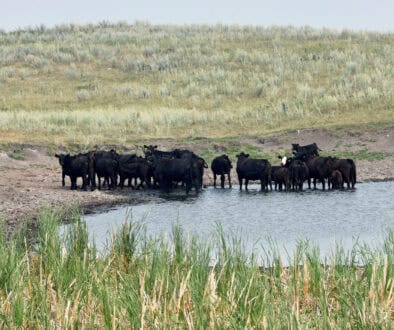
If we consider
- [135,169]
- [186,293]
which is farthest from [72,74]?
[186,293]

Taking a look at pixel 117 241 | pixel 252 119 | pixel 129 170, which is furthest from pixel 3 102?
pixel 117 241

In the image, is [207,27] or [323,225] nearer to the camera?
[323,225]

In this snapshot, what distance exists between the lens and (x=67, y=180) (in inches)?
1182

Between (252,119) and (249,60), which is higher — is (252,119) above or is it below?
below

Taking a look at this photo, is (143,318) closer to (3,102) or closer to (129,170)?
(129,170)

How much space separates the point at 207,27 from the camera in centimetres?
7519

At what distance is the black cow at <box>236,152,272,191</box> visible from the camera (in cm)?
2811

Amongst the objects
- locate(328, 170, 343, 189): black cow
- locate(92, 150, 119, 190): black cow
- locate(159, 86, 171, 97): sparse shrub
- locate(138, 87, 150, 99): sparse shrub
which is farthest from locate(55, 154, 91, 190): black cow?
locate(159, 86, 171, 97): sparse shrub

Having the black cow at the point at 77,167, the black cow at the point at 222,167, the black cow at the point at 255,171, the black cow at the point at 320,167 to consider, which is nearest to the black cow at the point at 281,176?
the black cow at the point at 255,171

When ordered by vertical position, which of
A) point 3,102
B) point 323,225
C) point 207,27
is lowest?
point 323,225

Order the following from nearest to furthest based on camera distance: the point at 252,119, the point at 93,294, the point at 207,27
Answer: 1. the point at 93,294
2. the point at 252,119
3. the point at 207,27

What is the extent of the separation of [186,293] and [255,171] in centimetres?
1878

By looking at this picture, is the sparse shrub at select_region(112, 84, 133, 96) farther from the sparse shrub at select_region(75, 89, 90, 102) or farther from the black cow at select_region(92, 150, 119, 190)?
the black cow at select_region(92, 150, 119, 190)

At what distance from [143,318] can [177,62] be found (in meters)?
51.7
